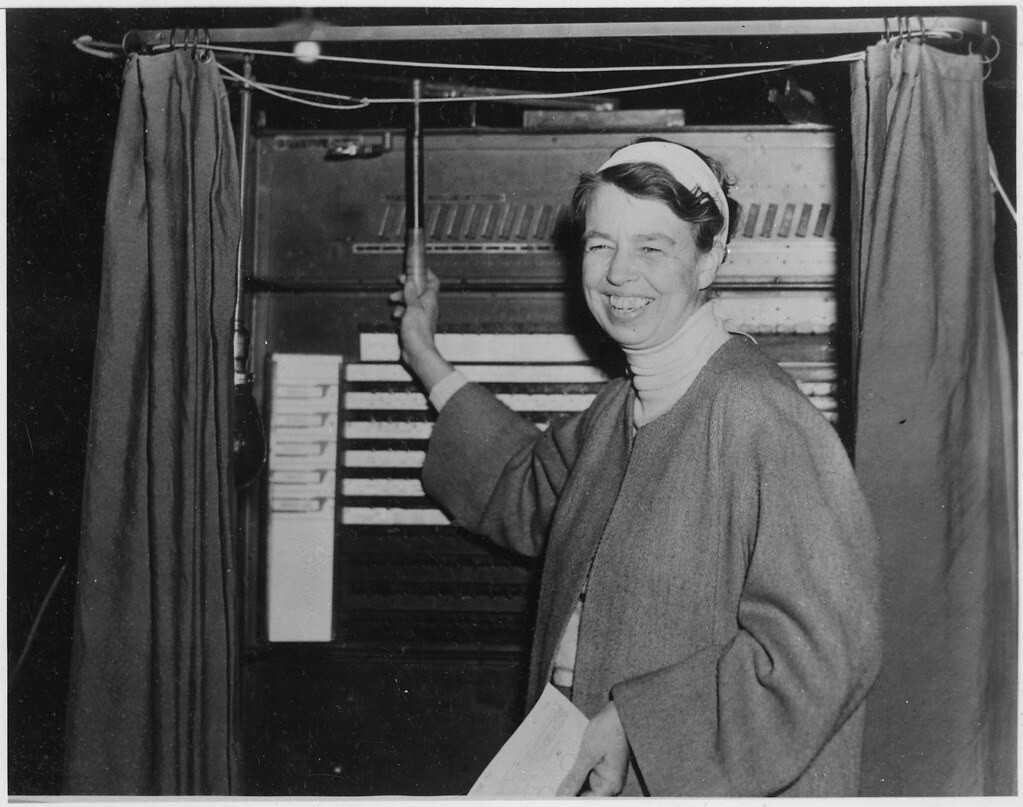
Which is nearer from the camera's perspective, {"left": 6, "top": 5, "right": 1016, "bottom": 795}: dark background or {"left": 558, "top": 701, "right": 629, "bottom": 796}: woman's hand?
{"left": 558, "top": 701, "right": 629, "bottom": 796}: woman's hand

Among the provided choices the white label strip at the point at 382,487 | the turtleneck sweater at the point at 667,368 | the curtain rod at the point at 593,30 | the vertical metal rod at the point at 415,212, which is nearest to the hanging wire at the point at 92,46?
the curtain rod at the point at 593,30

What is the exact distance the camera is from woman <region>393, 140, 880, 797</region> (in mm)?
1073

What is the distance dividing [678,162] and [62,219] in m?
1.34

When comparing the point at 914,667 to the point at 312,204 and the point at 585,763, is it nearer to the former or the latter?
the point at 585,763

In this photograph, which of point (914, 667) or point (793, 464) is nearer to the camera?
point (793, 464)

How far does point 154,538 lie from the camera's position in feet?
4.48

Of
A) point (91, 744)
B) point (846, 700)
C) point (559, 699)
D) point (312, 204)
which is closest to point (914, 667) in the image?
point (846, 700)

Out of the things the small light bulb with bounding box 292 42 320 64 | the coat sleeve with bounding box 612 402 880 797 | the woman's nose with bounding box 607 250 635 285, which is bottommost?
the coat sleeve with bounding box 612 402 880 797

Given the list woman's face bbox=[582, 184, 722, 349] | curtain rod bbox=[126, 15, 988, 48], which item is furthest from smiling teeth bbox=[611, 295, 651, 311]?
curtain rod bbox=[126, 15, 988, 48]

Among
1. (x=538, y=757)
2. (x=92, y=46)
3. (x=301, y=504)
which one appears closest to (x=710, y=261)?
(x=538, y=757)

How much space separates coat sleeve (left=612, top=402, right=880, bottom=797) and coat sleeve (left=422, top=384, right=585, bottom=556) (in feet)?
1.78

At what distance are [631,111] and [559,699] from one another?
125 centimetres

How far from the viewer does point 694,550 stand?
3.95 ft

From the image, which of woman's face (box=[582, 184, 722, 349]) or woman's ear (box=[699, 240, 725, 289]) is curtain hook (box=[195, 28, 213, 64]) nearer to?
woman's face (box=[582, 184, 722, 349])
